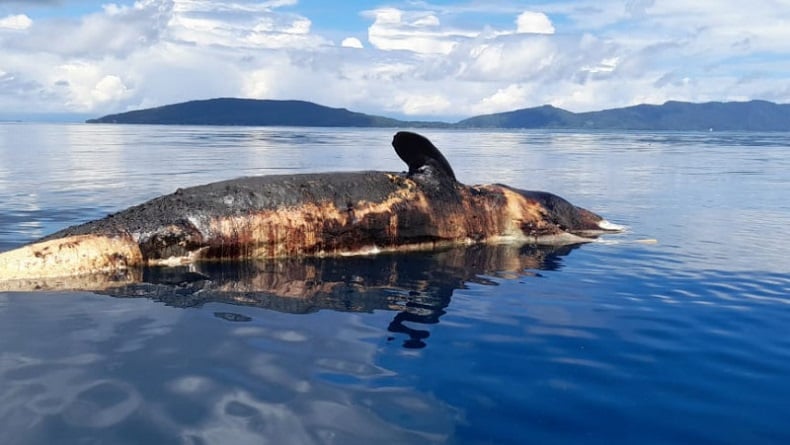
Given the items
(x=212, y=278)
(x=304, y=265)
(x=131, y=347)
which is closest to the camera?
(x=131, y=347)

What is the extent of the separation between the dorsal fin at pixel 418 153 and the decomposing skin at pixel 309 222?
2cm

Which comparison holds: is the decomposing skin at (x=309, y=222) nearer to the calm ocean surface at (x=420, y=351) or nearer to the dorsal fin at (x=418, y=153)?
the dorsal fin at (x=418, y=153)

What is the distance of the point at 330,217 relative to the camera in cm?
1326

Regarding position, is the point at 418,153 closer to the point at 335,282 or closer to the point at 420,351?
the point at 335,282

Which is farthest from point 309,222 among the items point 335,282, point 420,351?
point 420,351

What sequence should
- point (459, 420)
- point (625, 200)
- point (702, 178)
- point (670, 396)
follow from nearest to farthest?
point (459, 420) < point (670, 396) < point (625, 200) < point (702, 178)

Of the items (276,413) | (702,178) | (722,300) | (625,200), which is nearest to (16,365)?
(276,413)

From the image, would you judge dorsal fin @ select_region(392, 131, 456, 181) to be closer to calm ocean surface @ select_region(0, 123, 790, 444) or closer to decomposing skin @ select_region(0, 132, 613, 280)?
decomposing skin @ select_region(0, 132, 613, 280)

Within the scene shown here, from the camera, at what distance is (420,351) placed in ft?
24.9

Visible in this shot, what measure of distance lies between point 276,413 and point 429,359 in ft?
6.48

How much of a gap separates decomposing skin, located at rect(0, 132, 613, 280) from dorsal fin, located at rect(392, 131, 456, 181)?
0.07 ft

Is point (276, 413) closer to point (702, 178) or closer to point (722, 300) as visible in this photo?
point (722, 300)

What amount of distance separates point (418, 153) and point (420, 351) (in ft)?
25.0

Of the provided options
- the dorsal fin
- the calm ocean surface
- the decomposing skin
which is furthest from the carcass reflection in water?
the dorsal fin
